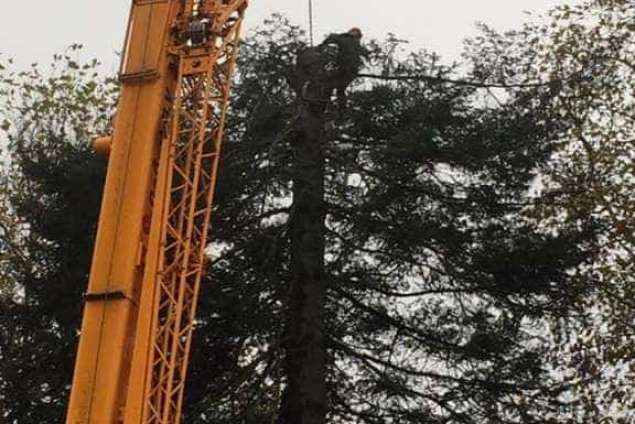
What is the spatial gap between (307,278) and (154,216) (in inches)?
197

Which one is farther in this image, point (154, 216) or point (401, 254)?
point (401, 254)

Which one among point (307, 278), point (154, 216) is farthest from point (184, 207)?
point (307, 278)

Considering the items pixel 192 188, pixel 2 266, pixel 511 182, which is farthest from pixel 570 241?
pixel 2 266

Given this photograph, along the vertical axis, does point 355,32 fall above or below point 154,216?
above

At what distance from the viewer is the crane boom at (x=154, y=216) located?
887 cm

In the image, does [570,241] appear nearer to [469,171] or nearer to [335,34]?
[469,171]

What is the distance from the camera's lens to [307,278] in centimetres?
1417

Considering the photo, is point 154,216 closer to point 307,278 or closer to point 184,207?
point 184,207

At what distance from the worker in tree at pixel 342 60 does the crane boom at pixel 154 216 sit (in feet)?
15.2

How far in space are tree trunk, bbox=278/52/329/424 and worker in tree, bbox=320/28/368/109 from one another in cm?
31

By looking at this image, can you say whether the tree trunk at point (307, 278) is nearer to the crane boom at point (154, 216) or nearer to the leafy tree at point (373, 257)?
the leafy tree at point (373, 257)

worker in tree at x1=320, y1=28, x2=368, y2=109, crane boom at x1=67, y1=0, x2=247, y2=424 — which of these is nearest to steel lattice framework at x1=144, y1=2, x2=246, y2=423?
crane boom at x1=67, y1=0, x2=247, y2=424

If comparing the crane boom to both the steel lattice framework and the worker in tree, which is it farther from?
the worker in tree

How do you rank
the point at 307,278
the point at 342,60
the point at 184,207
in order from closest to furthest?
the point at 184,207
the point at 307,278
the point at 342,60
